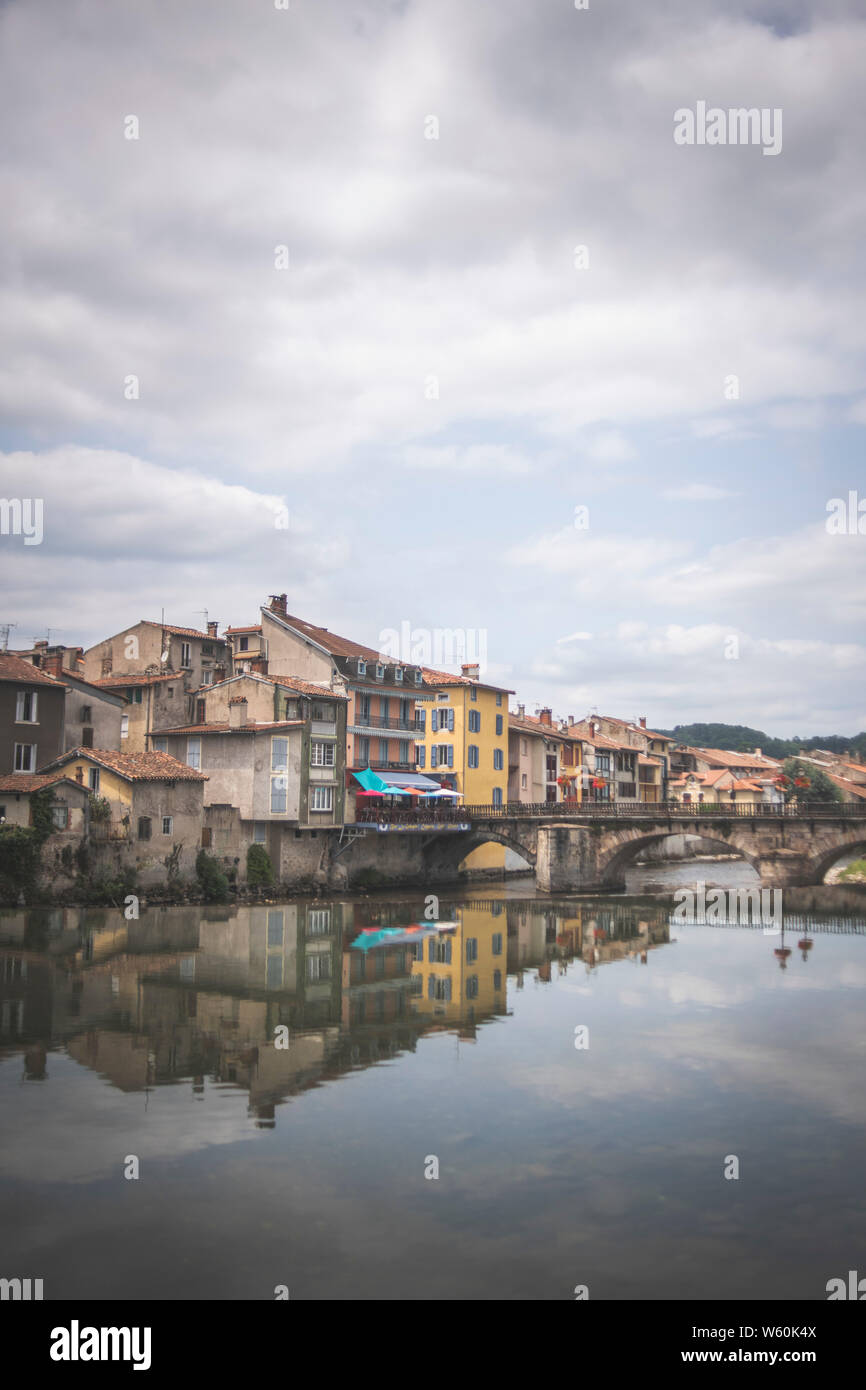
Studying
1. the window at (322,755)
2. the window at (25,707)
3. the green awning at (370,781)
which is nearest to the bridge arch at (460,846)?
the green awning at (370,781)

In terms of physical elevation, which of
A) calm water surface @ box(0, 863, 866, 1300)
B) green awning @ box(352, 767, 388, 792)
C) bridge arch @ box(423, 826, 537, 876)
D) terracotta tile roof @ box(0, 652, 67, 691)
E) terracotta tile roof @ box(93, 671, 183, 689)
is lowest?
calm water surface @ box(0, 863, 866, 1300)

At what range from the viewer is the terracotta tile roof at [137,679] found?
63250 millimetres

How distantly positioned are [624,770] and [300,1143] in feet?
302

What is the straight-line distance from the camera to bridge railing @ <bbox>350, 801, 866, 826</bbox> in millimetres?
62156

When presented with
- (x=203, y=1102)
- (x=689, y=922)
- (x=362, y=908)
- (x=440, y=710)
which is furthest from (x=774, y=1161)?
(x=440, y=710)

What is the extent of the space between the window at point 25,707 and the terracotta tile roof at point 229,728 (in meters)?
7.06

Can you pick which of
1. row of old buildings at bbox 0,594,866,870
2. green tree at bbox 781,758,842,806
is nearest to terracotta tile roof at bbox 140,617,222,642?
row of old buildings at bbox 0,594,866,870

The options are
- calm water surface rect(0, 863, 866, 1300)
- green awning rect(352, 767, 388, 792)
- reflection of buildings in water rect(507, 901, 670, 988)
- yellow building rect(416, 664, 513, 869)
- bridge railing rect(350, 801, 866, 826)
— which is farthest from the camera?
yellow building rect(416, 664, 513, 869)

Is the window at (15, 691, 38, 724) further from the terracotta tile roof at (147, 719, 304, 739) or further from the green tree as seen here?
the green tree

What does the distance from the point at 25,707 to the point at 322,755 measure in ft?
56.2

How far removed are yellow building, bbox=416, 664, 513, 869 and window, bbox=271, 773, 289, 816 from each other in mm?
16892

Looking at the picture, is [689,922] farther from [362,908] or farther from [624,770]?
[624,770]

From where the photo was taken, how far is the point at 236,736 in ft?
196

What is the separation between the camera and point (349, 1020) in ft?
95.2
